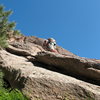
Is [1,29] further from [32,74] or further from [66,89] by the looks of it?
[66,89]

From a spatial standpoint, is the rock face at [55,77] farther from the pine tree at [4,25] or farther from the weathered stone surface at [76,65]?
the pine tree at [4,25]

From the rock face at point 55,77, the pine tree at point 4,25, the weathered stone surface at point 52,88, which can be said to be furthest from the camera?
the pine tree at point 4,25

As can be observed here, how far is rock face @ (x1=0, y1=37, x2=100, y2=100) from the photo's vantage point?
350 inches

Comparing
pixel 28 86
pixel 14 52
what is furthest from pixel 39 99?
pixel 14 52

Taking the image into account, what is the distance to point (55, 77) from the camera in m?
10.3

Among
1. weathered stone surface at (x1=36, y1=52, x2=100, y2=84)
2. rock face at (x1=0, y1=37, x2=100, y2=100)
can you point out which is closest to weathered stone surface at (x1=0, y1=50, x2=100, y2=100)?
rock face at (x1=0, y1=37, x2=100, y2=100)

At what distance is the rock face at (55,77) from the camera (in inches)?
350

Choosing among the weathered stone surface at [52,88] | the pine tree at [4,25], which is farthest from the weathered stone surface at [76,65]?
the pine tree at [4,25]

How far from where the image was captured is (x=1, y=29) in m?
14.3

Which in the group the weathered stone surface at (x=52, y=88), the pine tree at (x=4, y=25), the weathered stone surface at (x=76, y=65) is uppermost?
the pine tree at (x=4, y=25)

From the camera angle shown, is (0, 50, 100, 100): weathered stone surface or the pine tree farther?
the pine tree

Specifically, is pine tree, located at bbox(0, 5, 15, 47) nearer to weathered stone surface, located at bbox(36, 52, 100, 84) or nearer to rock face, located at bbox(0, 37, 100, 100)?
rock face, located at bbox(0, 37, 100, 100)

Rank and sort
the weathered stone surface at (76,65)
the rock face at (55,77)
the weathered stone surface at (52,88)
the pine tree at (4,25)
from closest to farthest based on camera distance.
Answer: the weathered stone surface at (52,88), the rock face at (55,77), the weathered stone surface at (76,65), the pine tree at (4,25)

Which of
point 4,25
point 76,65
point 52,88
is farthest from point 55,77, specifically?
point 4,25
